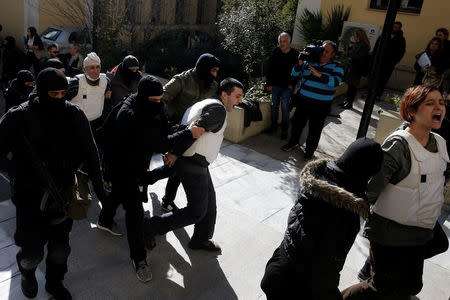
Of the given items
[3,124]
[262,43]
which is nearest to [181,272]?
[3,124]

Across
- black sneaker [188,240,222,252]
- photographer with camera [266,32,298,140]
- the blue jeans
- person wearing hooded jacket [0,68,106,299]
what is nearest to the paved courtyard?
black sneaker [188,240,222,252]

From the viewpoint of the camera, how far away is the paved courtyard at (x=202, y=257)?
3.51 meters

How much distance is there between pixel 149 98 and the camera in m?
3.41

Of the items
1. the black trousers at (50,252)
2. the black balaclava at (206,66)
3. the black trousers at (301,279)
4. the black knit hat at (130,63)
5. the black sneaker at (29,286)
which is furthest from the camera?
the black knit hat at (130,63)

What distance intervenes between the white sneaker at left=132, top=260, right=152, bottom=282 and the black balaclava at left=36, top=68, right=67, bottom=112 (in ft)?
4.95

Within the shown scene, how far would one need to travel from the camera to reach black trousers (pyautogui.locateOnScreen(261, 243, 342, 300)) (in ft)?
7.67

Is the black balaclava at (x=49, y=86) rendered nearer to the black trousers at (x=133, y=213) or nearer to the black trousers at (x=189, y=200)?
the black trousers at (x=133, y=213)

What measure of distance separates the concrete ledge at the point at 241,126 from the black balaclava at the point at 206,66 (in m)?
2.56

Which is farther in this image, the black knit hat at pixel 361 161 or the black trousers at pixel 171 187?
the black trousers at pixel 171 187

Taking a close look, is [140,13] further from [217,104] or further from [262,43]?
[217,104]

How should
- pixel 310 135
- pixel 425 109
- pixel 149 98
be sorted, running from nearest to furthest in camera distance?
pixel 425 109 → pixel 149 98 → pixel 310 135

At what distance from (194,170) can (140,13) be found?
1179 cm

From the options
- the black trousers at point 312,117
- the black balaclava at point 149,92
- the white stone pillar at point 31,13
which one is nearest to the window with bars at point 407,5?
the black trousers at point 312,117

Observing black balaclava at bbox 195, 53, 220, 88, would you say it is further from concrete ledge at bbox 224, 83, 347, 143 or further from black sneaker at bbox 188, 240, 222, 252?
concrete ledge at bbox 224, 83, 347, 143
